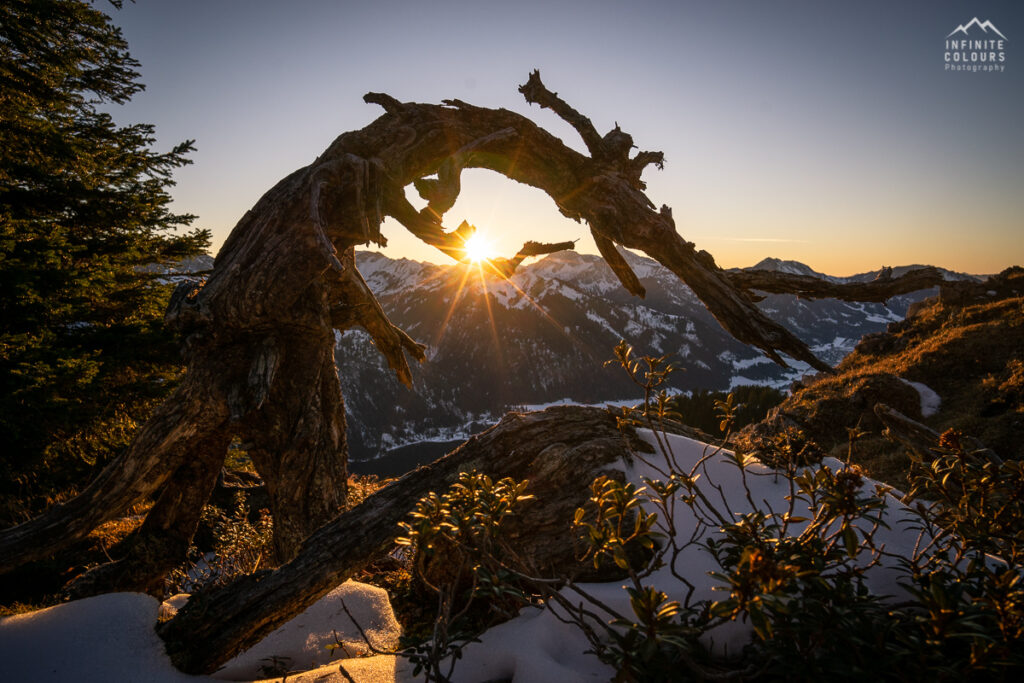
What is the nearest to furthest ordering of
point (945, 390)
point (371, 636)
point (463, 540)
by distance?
1. point (463, 540)
2. point (371, 636)
3. point (945, 390)

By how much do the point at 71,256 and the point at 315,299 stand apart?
1015 cm

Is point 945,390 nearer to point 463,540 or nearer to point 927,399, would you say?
point 927,399

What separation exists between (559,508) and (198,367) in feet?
14.8

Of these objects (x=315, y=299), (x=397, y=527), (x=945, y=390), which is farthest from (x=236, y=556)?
(x=945, y=390)

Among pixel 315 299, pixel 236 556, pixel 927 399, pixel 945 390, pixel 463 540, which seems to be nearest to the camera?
pixel 463 540

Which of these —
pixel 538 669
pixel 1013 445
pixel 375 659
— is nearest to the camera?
pixel 538 669

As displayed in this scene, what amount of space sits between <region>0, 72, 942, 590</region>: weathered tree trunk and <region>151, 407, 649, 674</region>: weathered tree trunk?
1850mm

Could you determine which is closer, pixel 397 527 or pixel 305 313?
pixel 397 527

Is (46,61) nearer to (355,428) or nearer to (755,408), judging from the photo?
(755,408)

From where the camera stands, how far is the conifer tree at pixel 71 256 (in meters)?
8.51

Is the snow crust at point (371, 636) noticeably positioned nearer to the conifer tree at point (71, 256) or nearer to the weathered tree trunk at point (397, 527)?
the weathered tree trunk at point (397, 527)

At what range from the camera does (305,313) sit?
5.52 metres

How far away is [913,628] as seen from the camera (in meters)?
1.87

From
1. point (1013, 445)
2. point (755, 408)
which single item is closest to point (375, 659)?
point (1013, 445)
